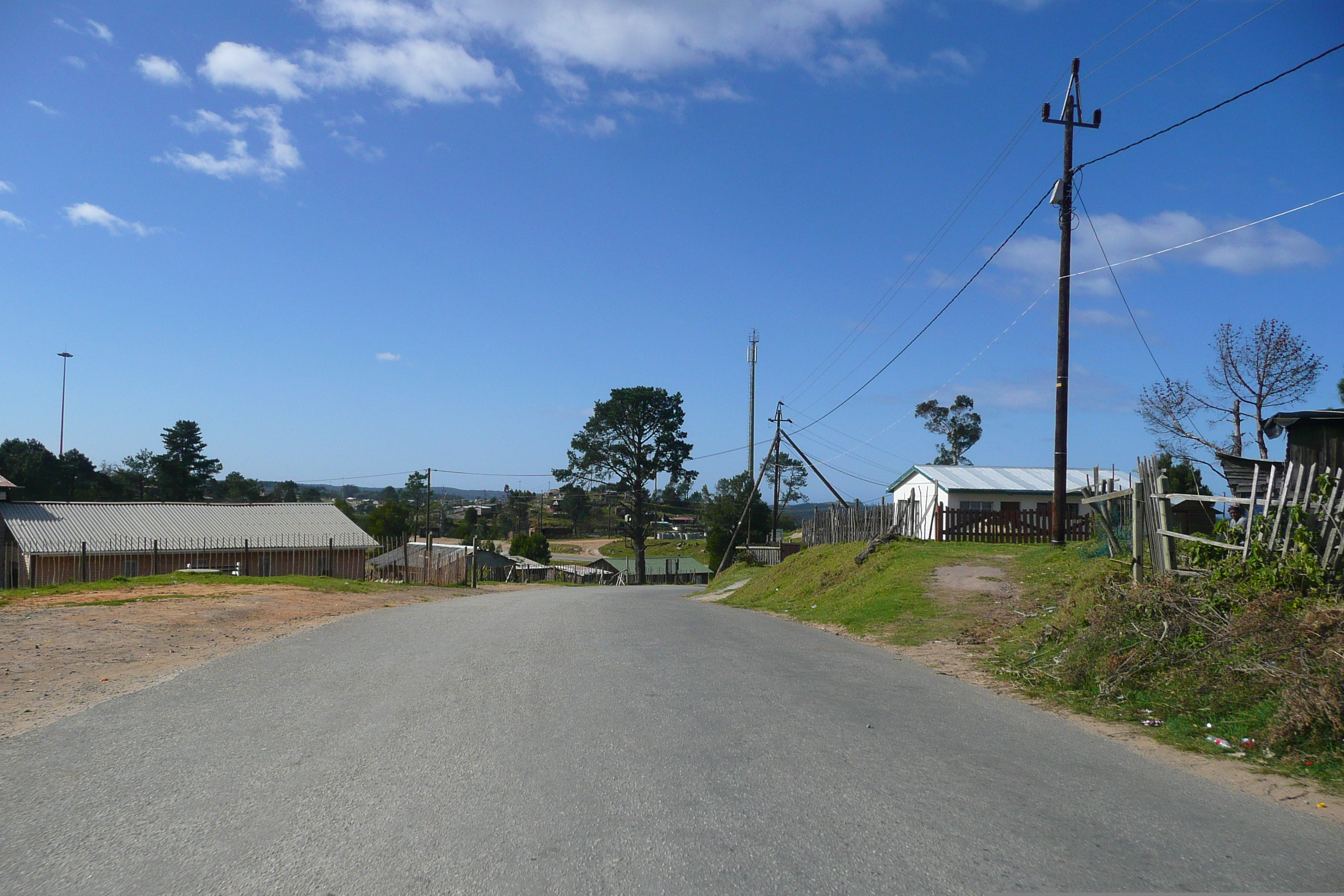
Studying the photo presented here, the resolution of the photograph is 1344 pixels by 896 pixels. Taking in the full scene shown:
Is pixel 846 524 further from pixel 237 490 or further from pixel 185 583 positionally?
pixel 237 490

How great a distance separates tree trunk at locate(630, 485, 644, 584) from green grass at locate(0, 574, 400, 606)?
3061 centimetres

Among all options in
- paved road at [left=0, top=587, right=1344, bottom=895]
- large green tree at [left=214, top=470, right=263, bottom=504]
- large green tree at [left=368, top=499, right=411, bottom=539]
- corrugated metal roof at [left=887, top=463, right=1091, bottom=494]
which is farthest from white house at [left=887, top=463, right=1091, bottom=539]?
large green tree at [left=214, top=470, right=263, bottom=504]

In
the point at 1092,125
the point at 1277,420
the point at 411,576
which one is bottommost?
the point at 411,576

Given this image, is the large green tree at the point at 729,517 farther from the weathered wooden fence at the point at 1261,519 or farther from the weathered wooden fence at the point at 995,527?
the weathered wooden fence at the point at 1261,519

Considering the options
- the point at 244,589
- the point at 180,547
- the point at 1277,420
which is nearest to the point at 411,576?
the point at 180,547

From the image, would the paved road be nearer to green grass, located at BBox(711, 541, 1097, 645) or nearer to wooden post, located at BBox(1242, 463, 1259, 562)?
wooden post, located at BBox(1242, 463, 1259, 562)

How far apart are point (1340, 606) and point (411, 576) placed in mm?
40696

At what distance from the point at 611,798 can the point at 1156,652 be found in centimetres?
628

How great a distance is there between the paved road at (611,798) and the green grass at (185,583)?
14.1 meters

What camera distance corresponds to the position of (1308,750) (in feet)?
20.8

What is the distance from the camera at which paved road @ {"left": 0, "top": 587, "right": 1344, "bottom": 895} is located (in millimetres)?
4090

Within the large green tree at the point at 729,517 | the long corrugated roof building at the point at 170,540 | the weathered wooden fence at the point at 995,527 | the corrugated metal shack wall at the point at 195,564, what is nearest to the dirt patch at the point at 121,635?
the corrugated metal shack wall at the point at 195,564

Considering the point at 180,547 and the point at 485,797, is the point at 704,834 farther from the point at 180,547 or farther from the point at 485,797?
the point at 180,547

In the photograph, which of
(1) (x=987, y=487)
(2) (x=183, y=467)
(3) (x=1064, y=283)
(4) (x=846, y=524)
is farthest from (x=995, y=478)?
(2) (x=183, y=467)
